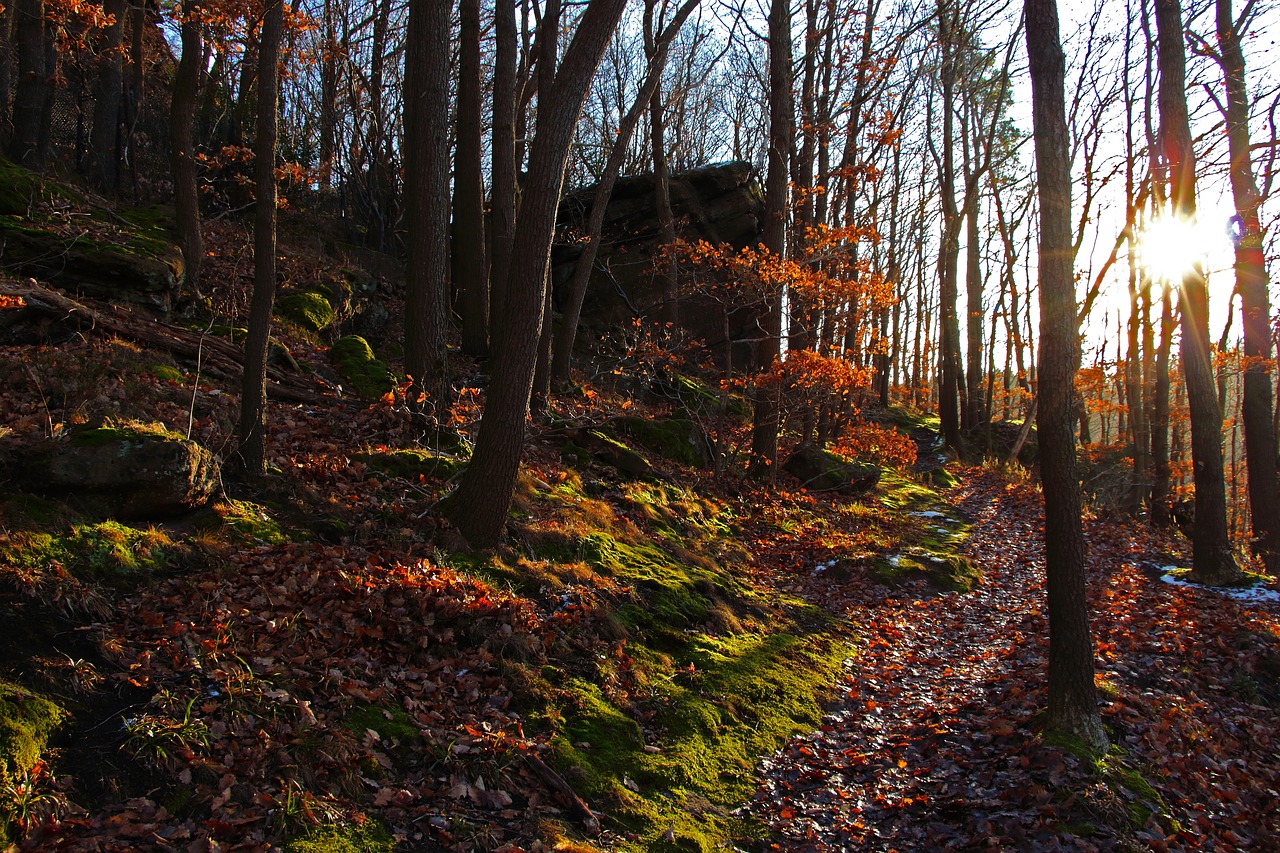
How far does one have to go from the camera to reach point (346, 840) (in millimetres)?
3375

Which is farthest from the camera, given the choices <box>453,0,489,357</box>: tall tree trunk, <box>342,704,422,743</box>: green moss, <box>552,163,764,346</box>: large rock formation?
<box>552,163,764,346</box>: large rock formation

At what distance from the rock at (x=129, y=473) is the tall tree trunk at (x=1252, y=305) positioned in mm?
14111

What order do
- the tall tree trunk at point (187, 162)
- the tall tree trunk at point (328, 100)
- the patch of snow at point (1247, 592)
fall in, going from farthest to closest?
the tall tree trunk at point (328, 100) → the tall tree trunk at point (187, 162) → the patch of snow at point (1247, 592)

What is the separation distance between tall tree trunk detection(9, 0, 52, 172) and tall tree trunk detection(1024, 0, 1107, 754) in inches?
675

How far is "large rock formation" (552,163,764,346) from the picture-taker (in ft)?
71.4

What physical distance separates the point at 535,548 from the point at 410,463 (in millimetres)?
1942

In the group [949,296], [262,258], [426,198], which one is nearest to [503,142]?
[426,198]

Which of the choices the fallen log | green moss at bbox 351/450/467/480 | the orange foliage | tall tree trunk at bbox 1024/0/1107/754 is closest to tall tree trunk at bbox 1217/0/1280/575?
the orange foliage

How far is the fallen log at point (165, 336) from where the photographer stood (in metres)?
8.02

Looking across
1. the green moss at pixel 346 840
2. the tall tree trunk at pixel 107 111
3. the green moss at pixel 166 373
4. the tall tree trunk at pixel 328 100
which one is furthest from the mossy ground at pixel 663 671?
the tall tree trunk at pixel 328 100

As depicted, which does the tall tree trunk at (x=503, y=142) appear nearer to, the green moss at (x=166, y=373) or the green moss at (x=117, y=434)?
the green moss at (x=166, y=373)

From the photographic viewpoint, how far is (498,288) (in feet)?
39.9

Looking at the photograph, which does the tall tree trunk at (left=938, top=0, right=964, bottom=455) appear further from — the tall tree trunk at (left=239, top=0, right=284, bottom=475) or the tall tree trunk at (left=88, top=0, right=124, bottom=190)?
the tall tree trunk at (left=88, top=0, right=124, bottom=190)

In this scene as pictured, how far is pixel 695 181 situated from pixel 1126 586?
16722mm
